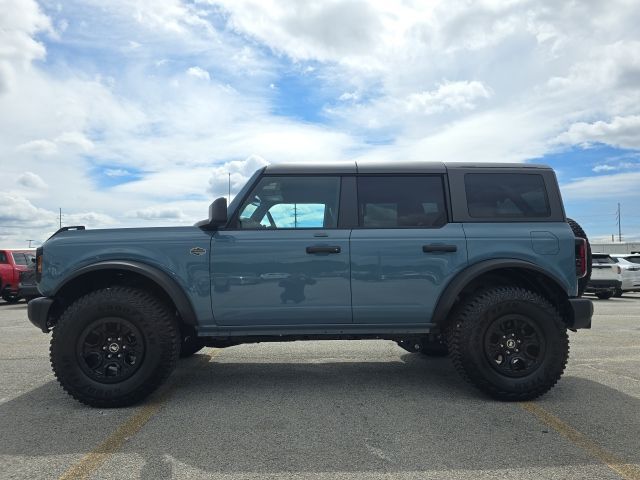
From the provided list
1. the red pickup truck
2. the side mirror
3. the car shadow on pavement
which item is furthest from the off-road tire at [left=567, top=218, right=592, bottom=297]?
the red pickup truck

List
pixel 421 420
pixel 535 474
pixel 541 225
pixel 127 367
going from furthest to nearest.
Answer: pixel 541 225
pixel 127 367
pixel 421 420
pixel 535 474

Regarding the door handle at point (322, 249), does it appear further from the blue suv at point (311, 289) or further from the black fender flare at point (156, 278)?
→ the black fender flare at point (156, 278)

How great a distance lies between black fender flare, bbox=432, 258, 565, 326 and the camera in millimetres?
4395

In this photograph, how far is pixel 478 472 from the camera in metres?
3.00

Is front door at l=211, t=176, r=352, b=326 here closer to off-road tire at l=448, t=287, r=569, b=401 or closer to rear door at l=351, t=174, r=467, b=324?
rear door at l=351, t=174, r=467, b=324

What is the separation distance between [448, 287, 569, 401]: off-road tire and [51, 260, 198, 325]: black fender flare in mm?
2361

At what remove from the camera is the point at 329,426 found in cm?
378

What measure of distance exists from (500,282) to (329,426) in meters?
2.15

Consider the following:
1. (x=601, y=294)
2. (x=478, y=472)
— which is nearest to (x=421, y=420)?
(x=478, y=472)

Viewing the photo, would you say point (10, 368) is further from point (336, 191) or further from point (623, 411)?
point (623, 411)

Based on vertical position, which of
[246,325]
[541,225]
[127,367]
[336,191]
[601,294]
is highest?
[336,191]

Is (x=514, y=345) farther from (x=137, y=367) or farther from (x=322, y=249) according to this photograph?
(x=137, y=367)

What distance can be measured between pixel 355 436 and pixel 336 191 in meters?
2.15

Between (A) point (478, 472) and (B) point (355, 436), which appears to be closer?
(A) point (478, 472)
